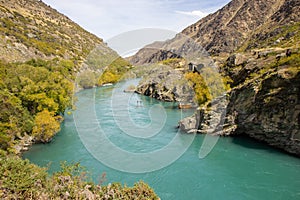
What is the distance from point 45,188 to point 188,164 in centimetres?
1248

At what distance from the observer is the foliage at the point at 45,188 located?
7980mm

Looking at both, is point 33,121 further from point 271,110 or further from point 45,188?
point 271,110

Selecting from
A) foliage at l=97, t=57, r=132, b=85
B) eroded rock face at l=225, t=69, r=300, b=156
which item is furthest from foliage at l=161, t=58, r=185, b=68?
eroded rock face at l=225, t=69, r=300, b=156

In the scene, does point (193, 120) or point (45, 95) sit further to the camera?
point (193, 120)

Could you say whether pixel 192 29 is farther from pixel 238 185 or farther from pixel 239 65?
pixel 238 185

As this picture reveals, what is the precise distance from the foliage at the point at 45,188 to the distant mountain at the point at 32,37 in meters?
37.3

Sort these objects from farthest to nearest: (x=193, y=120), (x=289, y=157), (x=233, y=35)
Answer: (x=233, y=35) → (x=193, y=120) → (x=289, y=157)

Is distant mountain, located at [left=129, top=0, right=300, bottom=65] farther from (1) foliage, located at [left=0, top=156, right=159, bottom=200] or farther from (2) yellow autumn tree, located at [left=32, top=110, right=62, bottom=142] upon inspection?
(1) foliage, located at [left=0, top=156, right=159, bottom=200]

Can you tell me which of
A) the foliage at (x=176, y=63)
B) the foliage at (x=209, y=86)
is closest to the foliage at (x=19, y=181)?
the foliage at (x=209, y=86)

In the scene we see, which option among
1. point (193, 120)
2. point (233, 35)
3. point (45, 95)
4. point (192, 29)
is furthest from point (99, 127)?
point (192, 29)

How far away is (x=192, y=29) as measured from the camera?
177250 millimetres

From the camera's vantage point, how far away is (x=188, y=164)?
61.9 feet

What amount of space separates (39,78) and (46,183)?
1947 centimetres

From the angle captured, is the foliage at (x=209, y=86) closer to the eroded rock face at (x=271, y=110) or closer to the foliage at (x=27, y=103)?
the eroded rock face at (x=271, y=110)
